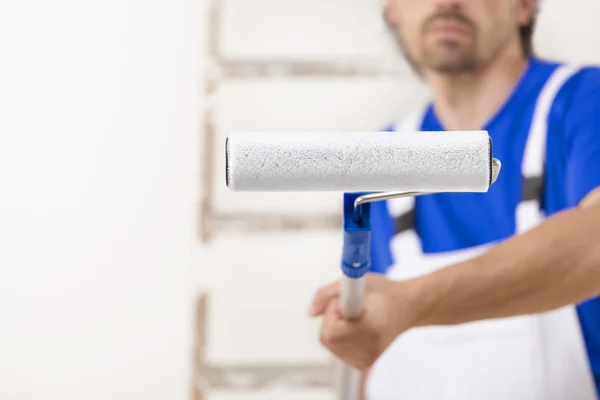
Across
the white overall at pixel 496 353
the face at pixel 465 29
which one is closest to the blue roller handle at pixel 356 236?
the white overall at pixel 496 353

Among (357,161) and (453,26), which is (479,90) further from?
(357,161)

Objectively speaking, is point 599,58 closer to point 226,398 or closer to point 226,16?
point 226,16

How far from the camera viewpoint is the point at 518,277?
727mm

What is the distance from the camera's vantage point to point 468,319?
2.43ft

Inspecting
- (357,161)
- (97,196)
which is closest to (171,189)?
(97,196)

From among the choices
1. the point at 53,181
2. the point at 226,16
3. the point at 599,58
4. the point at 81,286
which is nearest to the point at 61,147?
the point at 53,181

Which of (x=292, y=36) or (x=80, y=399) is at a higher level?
(x=292, y=36)

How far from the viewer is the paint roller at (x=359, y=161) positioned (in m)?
0.48

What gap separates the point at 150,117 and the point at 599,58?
29.8 inches

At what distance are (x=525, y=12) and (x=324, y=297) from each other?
2.15ft

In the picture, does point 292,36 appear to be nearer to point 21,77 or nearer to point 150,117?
point 150,117

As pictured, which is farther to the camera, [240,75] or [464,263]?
[240,75]

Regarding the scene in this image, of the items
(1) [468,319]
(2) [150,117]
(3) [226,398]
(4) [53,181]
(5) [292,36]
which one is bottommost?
(3) [226,398]

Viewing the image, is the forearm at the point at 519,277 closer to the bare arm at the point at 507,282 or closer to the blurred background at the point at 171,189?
the bare arm at the point at 507,282
